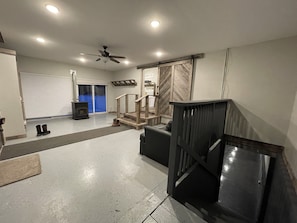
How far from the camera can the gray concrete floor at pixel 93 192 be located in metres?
1.45

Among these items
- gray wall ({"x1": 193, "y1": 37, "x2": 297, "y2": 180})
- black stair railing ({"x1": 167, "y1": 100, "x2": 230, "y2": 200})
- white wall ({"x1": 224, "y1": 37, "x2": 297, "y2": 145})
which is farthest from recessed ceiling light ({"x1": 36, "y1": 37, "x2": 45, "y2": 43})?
white wall ({"x1": 224, "y1": 37, "x2": 297, "y2": 145})

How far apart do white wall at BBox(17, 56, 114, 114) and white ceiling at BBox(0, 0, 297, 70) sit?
6.08ft

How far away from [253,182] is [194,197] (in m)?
3.58

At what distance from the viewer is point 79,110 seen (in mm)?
6301

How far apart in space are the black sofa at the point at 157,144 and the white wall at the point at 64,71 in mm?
5836

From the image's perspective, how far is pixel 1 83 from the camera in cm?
336

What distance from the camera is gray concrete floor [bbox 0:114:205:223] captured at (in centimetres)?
145

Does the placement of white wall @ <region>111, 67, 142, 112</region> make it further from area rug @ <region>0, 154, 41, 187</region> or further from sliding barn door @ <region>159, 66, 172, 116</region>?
area rug @ <region>0, 154, 41, 187</region>

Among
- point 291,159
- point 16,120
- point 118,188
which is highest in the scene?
point 16,120

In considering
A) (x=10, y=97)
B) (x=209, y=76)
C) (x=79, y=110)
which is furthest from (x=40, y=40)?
(x=209, y=76)

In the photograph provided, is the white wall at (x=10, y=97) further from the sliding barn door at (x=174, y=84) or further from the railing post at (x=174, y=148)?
the sliding barn door at (x=174, y=84)

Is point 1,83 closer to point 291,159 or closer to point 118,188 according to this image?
point 118,188

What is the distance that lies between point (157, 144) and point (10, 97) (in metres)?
4.27

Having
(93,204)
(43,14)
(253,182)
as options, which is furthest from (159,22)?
(253,182)
